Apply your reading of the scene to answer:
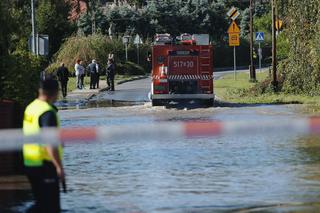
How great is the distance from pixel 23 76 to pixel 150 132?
1003 cm

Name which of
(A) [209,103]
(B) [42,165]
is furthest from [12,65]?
(A) [209,103]

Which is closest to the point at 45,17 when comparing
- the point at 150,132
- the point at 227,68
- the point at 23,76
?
the point at 227,68

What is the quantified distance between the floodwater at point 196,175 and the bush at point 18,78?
1.46 meters

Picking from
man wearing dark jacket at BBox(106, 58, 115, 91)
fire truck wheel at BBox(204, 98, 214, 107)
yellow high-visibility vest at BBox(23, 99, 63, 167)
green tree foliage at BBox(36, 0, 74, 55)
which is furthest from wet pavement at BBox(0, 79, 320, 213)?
green tree foliage at BBox(36, 0, 74, 55)

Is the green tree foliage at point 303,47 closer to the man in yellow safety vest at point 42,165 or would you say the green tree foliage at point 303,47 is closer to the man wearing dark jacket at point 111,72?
the man wearing dark jacket at point 111,72

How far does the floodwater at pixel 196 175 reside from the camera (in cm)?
1091

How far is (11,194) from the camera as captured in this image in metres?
11.7

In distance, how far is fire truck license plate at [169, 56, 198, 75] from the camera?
29.9 m

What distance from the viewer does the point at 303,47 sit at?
31125 mm

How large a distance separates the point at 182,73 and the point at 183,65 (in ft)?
0.92

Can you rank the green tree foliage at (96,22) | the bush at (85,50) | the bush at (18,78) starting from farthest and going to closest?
the green tree foliage at (96,22), the bush at (85,50), the bush at (18,78)

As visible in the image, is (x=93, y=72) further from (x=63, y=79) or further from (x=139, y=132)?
(x=139, y=132)

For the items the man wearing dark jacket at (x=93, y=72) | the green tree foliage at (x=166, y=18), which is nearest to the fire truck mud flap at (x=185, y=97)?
the man wearing dark jacket at (x=93, y=72)

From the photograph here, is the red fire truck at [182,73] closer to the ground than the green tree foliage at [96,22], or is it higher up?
closer to the ground
